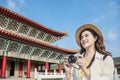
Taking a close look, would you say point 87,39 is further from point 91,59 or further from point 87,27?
point 91,59

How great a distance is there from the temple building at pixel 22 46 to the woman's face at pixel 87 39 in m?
16.1

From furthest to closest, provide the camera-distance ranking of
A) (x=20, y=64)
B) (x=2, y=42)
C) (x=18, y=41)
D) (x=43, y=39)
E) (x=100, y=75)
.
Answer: (x=43, y=39), (x=20, y=64), (x=18, y=41), (x=2, y=42), (x=100, y=75)

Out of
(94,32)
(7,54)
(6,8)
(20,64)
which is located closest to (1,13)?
(6,8)

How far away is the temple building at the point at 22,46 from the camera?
1942 centimetres

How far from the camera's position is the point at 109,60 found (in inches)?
96.0

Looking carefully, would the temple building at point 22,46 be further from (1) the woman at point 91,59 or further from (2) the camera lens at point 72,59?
(2) the camera lens at point 72,59

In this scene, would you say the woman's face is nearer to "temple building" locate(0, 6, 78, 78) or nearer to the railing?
"temple building" locate(0, 6, 78, 78)

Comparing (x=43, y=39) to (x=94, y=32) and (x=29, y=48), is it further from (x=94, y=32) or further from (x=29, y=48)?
(x=94, y=32)

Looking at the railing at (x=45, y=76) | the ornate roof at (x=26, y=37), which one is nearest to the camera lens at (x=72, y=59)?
the ornate roof at (x=26, y=37)

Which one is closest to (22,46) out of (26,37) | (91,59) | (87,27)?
(26,37)

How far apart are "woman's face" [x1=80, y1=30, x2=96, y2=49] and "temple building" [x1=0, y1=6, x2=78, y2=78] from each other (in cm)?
1610

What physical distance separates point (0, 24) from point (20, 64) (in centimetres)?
520

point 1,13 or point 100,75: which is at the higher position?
point 1,13

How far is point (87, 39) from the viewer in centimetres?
262
